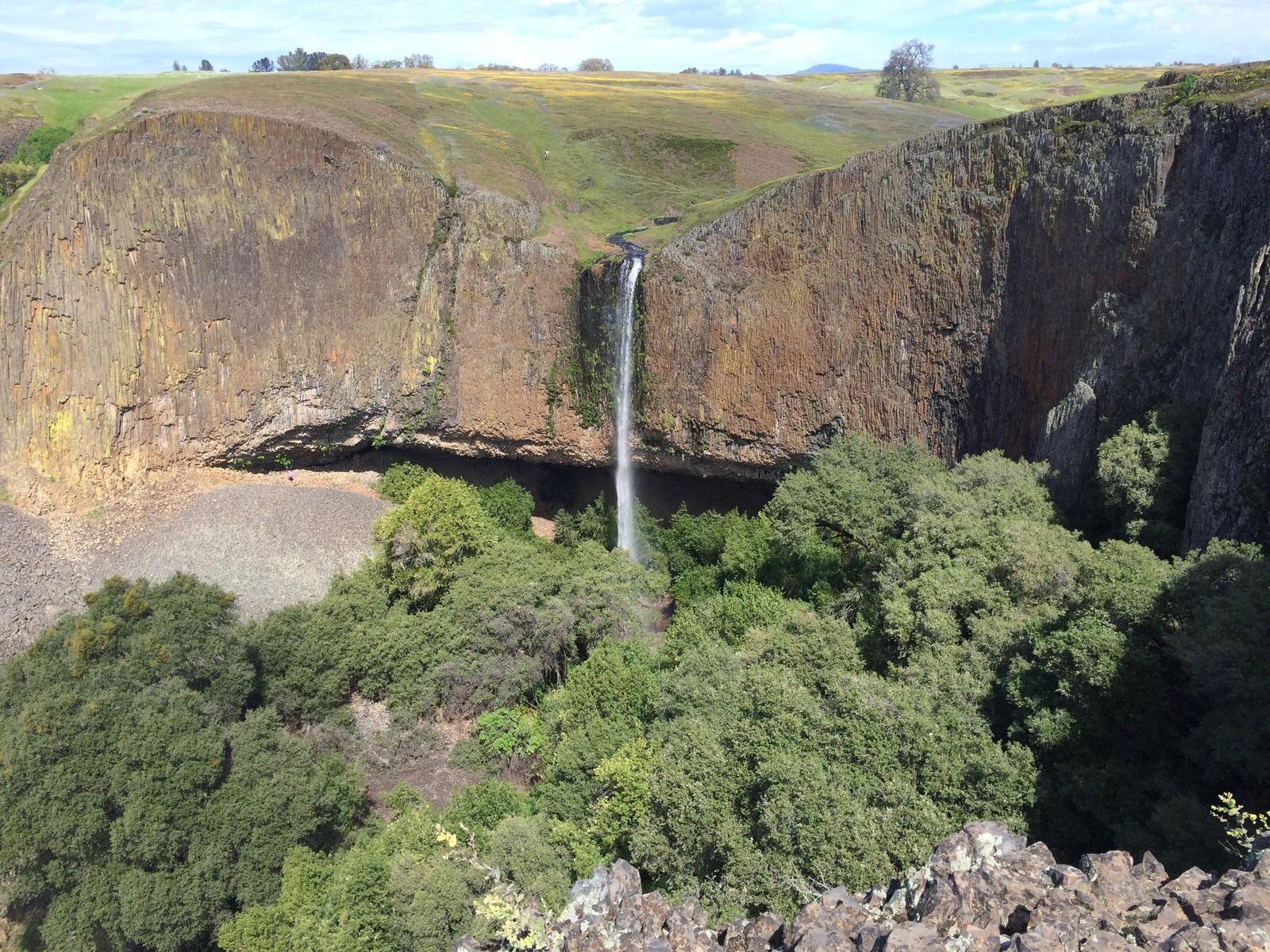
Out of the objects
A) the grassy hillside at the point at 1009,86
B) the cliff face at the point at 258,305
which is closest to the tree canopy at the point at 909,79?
the grassy hillside at the point at 1009,86

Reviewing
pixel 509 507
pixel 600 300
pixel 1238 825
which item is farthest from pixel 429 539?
pixel 1238 825

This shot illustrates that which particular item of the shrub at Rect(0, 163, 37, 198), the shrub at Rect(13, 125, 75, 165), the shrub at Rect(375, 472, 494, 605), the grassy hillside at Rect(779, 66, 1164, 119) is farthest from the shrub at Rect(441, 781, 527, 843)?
the grassy hillside at Rect(779, 66, 1164, 119)

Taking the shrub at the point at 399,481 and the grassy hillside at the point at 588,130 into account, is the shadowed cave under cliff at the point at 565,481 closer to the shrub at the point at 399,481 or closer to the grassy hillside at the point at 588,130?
the shrub at the point at 399,481

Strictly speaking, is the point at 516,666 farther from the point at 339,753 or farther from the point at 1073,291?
the point at 1073,291

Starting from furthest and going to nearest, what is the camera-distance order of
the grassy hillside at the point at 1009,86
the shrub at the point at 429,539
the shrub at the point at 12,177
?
the grassy hillside at the point at 1009,86
the shrub at the point at 12,177
the shrub at the point at 429,539

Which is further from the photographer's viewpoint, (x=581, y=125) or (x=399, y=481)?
(x=581, y=125)

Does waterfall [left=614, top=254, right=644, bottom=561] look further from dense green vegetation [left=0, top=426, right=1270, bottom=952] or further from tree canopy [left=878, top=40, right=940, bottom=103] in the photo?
tree canopy [left=878, top=40, right=940, bottom=103]

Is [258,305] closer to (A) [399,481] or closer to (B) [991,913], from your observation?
(A) [399,481]
